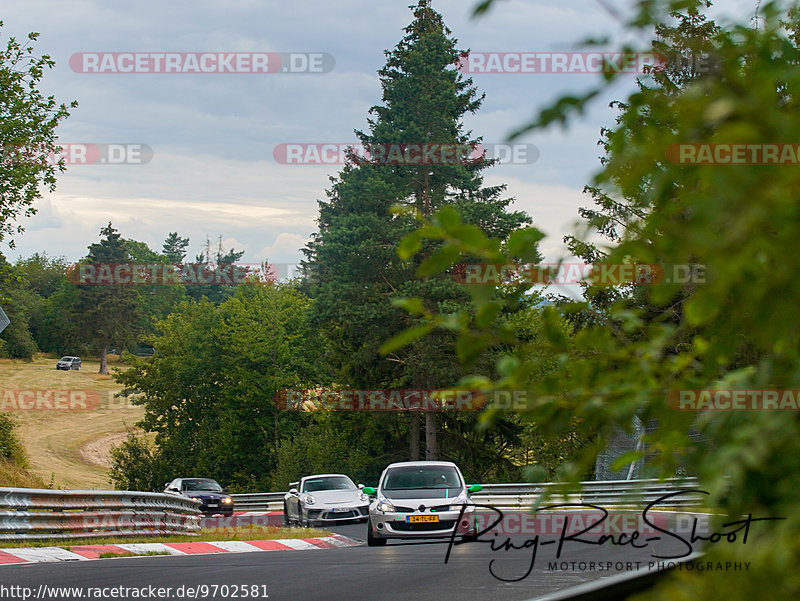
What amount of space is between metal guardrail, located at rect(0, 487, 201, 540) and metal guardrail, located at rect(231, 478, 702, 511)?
8027 mm

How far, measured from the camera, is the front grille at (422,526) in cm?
1647

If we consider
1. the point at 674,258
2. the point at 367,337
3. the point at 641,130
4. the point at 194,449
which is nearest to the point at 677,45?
the point at 641,130

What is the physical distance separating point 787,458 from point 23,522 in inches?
638

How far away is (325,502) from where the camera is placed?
25172mm

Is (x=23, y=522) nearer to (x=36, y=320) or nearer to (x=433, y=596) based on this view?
(x=433, y=596)

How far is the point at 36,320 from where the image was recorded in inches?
4882

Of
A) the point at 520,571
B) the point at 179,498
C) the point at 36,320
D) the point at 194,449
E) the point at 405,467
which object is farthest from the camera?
the point at 36,320

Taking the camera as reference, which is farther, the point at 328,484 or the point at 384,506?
the point at 328,484

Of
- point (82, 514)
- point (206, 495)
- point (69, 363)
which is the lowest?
point (206, 495)

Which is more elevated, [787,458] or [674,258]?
[674,258]

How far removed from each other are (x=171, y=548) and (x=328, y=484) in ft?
35.9

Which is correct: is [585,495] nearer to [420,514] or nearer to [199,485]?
[420,514]

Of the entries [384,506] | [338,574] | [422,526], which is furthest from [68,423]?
[338,574]

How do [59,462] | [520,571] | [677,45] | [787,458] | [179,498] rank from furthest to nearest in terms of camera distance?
[59,462] < [179,498] < [520,571] < [677,45] < [787,458]
